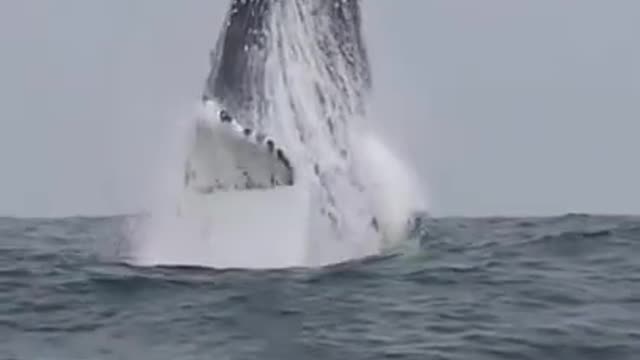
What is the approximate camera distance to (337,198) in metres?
13.2

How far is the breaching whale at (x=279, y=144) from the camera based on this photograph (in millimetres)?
12172

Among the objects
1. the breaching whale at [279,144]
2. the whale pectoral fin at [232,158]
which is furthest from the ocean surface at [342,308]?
the whale pectoral fin at [232,158]

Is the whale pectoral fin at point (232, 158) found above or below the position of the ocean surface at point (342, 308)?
above

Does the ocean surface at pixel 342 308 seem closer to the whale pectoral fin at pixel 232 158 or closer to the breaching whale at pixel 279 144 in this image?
the breaching whale at pixel 279 144

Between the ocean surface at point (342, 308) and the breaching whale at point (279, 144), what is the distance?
0.41 m

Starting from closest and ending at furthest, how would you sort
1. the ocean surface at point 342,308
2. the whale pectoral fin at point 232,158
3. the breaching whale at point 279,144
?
the ocean surface at point 342,308
the whale pectoral fin at point 232,158
the breaching whale at point 279,144

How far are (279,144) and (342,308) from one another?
2648 mm

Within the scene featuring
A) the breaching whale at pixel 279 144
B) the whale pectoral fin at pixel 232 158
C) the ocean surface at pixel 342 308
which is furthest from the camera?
the breaching whale at pixel 279 144

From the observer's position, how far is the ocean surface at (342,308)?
9047 millimetres

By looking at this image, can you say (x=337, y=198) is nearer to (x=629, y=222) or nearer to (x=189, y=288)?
(x=189, y=288)

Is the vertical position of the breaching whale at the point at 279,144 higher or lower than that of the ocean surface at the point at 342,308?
higher

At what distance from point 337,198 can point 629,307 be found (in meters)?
3.56

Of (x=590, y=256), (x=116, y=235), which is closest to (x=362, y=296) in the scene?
(x=590, y=256)

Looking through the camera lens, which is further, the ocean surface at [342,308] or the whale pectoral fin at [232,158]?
the whale pectoral fin at [232,158]
